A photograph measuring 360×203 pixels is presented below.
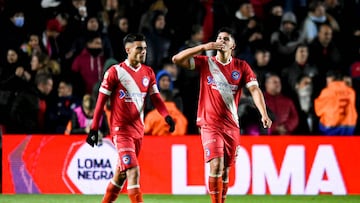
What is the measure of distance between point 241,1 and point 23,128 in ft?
16.6

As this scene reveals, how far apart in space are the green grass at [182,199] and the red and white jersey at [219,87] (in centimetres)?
232

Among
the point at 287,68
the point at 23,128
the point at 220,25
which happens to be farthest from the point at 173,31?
the point at 23,128

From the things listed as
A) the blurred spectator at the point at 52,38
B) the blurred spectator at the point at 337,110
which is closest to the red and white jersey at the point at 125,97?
the blurred spectator at the point at 337,110

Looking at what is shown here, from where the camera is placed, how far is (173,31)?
15.6 metres

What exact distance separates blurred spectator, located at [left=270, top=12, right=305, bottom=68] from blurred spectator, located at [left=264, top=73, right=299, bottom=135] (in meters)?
1.30

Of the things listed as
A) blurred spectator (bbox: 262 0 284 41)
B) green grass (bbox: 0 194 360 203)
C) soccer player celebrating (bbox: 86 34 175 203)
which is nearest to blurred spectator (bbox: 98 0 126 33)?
blurred spectator (bbox: 262 0 284 41)

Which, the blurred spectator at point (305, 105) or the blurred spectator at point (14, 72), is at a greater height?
the blurred spectator at point (14, 72)

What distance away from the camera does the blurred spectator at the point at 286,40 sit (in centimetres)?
1503

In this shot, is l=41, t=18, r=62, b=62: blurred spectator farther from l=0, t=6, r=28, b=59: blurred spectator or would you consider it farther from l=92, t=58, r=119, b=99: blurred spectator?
l=92, t=58, r=119, b=99: blurred spectator

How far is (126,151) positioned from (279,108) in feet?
15.6

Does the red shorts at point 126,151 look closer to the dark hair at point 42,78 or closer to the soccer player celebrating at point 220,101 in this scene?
the soccer player celebrating at point 220,101

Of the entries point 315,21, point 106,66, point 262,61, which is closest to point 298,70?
point 262,61

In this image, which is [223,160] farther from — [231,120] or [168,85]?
[168,85]

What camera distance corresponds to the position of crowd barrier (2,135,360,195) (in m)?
12.7
